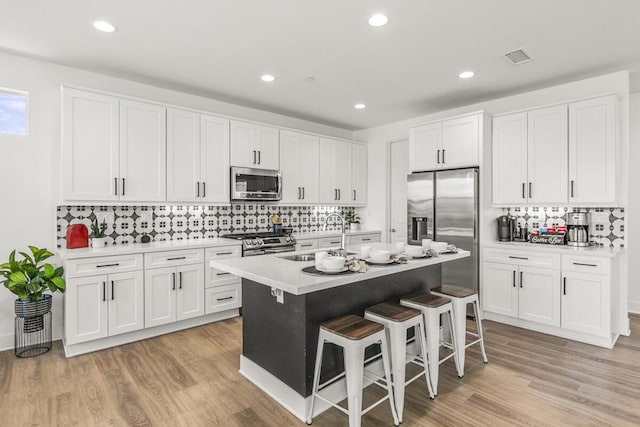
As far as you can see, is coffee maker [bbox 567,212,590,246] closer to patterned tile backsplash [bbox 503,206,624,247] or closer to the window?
patterned tile backsplash [bbox 503,206,624,247]

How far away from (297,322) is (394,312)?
2.13 ft

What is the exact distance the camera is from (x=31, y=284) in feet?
10.1

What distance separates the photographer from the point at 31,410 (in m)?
2.30

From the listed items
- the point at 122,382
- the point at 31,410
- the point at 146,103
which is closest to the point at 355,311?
the point at 122,382

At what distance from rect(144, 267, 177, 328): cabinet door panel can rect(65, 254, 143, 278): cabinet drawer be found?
159 millimetres

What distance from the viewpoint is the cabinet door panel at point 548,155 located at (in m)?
3.79

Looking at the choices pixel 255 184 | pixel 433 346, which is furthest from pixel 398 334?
pixel 255 184

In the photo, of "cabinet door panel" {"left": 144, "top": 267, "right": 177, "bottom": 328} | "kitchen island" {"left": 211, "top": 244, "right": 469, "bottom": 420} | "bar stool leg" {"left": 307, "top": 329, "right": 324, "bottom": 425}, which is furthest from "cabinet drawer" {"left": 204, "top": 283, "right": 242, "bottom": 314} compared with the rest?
"bar stool leg" {"left": 307, "top": 329, "right": 324, "bottom": 425}

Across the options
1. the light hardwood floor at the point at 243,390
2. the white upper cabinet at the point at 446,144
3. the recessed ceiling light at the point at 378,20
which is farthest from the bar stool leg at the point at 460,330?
the recessed ceiling light at the point at 378,20

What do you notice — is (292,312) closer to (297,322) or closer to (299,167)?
(297,322)

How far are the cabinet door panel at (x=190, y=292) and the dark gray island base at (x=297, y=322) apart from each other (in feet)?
4.20

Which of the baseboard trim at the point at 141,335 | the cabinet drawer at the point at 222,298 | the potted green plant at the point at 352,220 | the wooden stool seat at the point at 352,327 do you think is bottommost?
the baseboard trim at the point at 141,335

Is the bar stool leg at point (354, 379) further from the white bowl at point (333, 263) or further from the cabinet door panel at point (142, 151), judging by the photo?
the cabinet door panel at point (142, 151)

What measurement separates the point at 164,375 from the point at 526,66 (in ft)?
14.3
